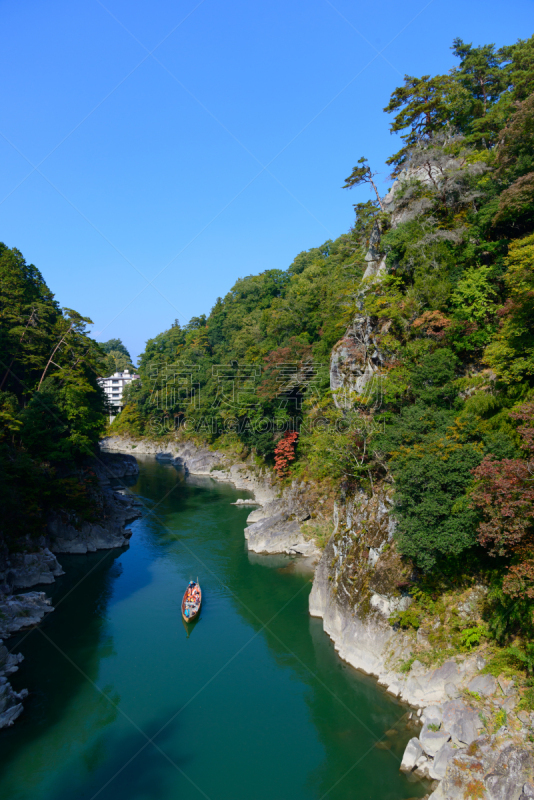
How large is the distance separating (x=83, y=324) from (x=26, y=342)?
4513mm

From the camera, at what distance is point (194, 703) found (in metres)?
15.1

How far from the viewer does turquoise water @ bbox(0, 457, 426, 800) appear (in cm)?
1216

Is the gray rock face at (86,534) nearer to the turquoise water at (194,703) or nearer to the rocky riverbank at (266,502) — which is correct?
the turquoise water at (194,703)

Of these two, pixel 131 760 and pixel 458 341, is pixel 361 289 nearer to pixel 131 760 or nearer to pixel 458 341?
pixel 458 341

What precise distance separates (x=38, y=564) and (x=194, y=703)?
12.6 meters

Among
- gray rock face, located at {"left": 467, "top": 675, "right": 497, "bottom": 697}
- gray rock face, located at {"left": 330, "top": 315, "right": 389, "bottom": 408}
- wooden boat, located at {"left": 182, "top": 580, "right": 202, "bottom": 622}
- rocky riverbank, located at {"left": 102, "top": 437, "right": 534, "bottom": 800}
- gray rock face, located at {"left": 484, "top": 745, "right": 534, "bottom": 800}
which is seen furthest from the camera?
gray rock face, located at {"left": 330, "top": 315, "right": 389, "bottom": 408}

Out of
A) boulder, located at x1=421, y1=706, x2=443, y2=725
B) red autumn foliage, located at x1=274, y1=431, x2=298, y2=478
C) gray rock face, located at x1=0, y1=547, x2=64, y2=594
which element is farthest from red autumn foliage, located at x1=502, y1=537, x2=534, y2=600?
red autumn foliage, located at x1=274, y1=431, x2=298, y2=478

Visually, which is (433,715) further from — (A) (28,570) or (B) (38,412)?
(B) (38,412)

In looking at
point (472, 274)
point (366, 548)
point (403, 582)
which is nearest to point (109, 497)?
point (366, 548)

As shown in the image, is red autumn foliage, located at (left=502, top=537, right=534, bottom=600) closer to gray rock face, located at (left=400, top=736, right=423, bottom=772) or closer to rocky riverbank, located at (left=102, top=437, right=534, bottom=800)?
rocky riverbank, located at (left=102, top=437, right=534, bottom=800)

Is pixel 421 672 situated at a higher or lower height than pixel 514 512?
lower

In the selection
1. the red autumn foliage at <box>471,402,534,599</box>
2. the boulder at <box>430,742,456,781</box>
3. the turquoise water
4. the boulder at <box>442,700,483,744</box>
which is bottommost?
the turquoise water

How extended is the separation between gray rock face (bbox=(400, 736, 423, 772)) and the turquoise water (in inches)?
16.5

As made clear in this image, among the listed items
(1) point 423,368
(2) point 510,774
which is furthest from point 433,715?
(1) point 423,368
